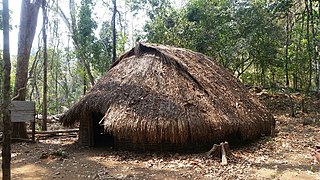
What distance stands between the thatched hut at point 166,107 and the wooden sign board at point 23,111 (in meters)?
1.22

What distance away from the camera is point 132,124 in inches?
328

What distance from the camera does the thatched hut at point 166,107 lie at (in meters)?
8.36

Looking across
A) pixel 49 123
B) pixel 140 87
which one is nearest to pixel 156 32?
pixel 49 123

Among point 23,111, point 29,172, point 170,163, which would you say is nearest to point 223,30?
point 170,163

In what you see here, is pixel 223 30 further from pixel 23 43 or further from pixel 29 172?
pixel 29 172

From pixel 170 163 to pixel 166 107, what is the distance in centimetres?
166

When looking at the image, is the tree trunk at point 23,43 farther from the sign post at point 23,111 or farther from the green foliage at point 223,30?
the green foliage at point 223,30

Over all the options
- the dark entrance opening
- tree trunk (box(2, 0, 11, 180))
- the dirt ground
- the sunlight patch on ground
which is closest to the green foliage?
the dirt ground

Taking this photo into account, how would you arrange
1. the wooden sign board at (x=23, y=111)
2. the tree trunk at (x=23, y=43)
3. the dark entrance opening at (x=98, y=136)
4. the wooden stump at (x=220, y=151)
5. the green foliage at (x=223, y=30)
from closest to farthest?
1. the wooden stump at (x=220, y=151)
2. the wooden sign board at (x=23, y=111)
3. the dark entrance opening at (x=98, y=136)
4. the tree trunk at (x=23, y=43)
5. the green foliage at (x=223, y=30)

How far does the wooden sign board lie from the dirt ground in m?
0.90

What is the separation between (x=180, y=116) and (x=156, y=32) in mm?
10220

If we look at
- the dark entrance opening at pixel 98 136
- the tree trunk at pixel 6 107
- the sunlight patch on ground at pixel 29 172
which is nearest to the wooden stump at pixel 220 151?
the dark entrance opening at pixel 98 136

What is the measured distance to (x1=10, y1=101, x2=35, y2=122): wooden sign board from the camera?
32.7ft

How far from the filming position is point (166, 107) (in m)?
8.59
